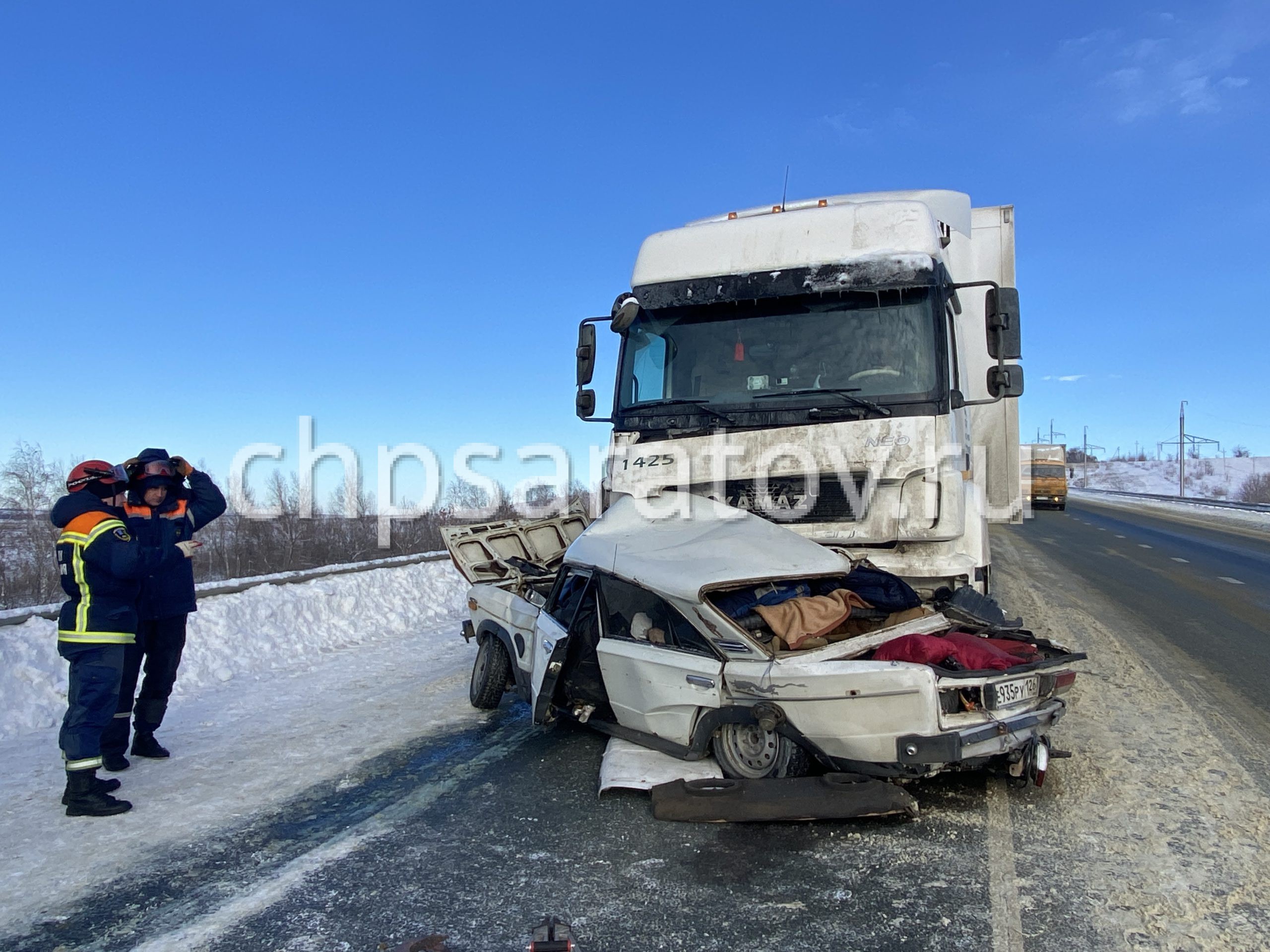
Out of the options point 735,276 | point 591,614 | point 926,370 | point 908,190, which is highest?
point 908,190

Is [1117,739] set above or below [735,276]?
below

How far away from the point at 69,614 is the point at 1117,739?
624 centimetres

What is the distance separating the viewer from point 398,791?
4.89 metres

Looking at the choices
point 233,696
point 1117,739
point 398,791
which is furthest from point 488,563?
point 1117,739

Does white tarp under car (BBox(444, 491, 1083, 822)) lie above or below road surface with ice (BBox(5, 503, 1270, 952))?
above

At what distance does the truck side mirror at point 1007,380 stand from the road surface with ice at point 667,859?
2.32 metres

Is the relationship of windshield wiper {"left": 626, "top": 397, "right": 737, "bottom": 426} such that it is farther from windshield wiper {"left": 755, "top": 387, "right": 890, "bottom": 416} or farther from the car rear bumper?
the car rear bumper

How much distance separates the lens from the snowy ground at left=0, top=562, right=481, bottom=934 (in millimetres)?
4242

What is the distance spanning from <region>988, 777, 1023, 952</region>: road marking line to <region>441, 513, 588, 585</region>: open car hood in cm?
405

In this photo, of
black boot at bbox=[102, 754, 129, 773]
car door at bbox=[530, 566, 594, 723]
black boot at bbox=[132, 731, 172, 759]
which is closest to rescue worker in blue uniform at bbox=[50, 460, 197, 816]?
black boot at bbox=[102, 754, 129, 773]

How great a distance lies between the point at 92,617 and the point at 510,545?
3.84 metres

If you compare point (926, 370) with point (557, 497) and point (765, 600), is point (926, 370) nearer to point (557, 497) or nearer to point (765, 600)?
point (765, 600)

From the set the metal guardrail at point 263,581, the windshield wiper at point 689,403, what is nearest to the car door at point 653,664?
the windshield wiper at point 689,403

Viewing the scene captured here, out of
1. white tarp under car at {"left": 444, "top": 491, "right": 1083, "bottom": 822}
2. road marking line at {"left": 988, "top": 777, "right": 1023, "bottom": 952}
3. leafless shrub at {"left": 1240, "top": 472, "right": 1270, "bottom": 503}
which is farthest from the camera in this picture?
leafless shrub at {"left": 1240, "top": 472, "right": 1270, "bottom": 503}
